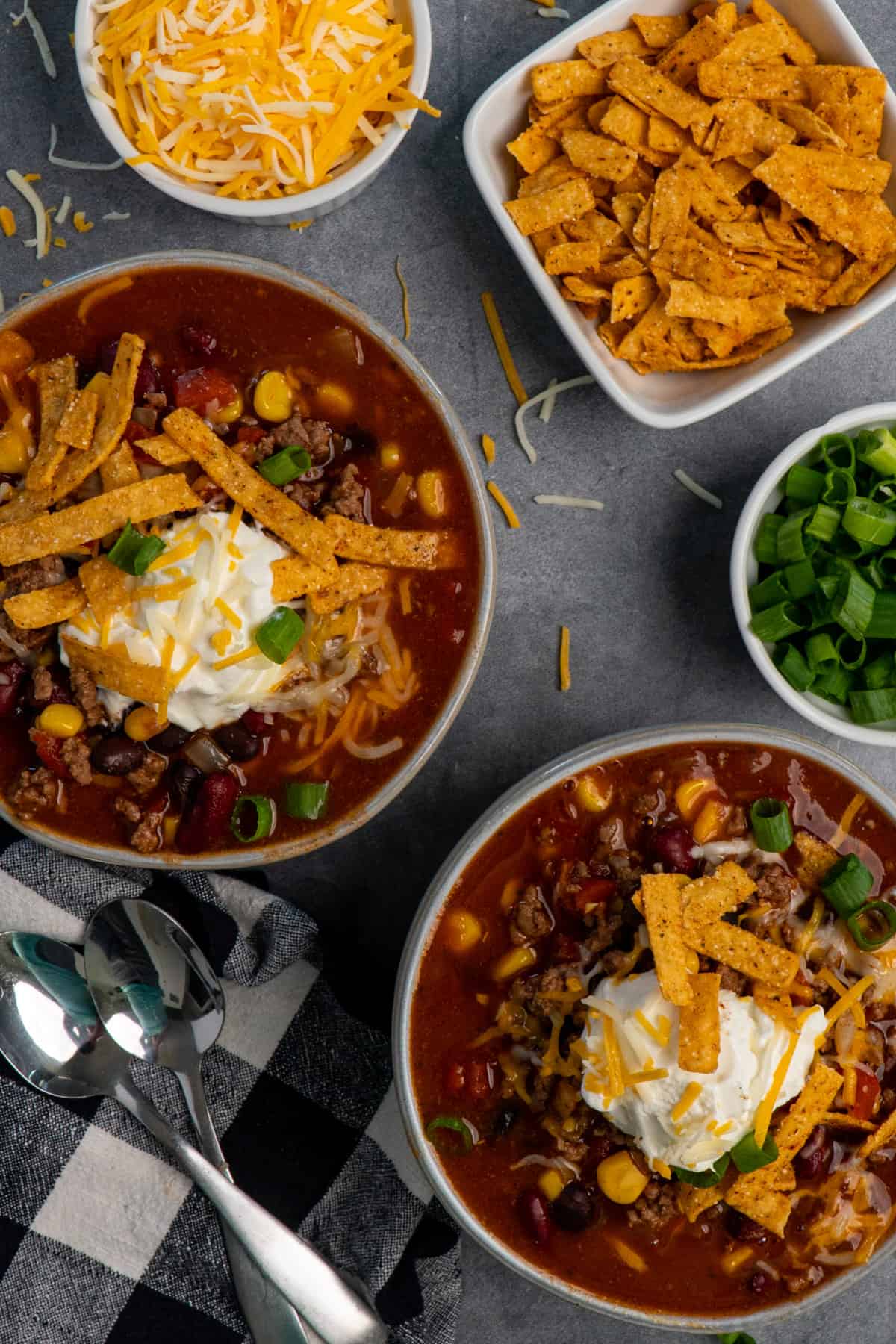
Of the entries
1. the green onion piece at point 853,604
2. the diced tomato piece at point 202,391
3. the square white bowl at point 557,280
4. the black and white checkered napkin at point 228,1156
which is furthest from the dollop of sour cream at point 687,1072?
the diced tomato piece at point 202,391

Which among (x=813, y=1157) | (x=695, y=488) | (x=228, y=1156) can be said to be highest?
(x=695, y=488)

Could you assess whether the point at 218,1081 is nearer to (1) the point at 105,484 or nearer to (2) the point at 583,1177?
(2) the point at 583,1177

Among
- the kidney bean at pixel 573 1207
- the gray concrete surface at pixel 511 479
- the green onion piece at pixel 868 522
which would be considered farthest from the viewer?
the gray concrete surface at pixel 511 479

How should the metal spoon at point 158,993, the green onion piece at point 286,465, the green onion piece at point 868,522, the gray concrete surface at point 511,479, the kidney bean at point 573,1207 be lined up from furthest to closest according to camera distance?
the gray concrete surface at point 511,479
the metal spoon at point 158,993
the green onion piece at point 868,522
the kidney bean at point 573,1207
the green onion piece at point 286,465

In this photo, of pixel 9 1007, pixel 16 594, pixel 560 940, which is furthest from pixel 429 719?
pixel 9 1007

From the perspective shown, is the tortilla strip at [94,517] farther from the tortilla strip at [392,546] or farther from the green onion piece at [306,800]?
the green onion piece at [306,800]

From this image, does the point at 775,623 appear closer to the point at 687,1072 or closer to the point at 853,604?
the point at 853,604

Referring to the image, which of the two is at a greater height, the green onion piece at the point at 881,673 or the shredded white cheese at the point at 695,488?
the shredded white cheese at the point at 695,488

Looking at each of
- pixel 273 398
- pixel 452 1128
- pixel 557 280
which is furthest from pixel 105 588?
pixel 452 1128

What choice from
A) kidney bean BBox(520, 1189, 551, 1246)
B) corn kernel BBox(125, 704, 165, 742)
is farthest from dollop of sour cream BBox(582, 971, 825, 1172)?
corn kernel BBox(125, 704, 165, 742)
